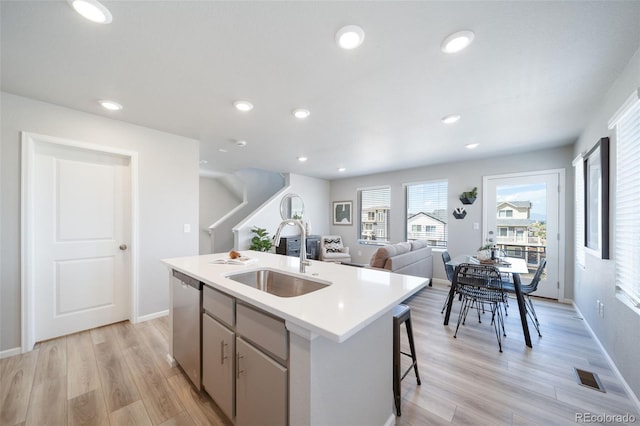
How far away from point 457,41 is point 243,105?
6.08 ft

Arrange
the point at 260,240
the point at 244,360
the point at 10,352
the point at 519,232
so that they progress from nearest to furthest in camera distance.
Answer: the point at 244,360 → the point at 10,352 → the point at 519,232 → the point at 260,240

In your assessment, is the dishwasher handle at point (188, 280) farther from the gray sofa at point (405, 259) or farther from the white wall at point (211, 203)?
the white wall at point (211, 203)

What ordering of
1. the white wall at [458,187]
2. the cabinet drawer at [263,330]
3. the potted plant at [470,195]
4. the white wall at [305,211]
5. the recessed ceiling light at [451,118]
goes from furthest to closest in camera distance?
1. the white wall at [305,211]
2. the potted plant at [470,195]
3. the white wall at [458,187]
4. the recessed ceiling light at [451,118]
5. the cabinet drawer at [263,330]

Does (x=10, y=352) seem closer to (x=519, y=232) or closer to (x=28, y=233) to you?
(x=28, y=233)

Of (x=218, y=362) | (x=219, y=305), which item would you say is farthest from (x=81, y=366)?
(x=219, y=305)

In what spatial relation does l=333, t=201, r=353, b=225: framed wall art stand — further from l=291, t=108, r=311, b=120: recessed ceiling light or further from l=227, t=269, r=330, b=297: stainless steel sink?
l=227, t=269, r=330, b=297: stainless steel sink

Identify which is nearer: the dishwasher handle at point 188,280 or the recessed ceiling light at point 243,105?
the dishwasher handle at point 188,280

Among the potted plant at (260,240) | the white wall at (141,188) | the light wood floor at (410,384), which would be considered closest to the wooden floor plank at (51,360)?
the light wood floor at (410,384)

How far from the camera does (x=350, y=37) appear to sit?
4.72ft

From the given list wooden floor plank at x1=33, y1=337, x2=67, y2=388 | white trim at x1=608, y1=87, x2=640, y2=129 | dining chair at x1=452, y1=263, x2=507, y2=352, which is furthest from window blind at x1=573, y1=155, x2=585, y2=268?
wooden floor plank at x1=33, y1=337, x2=67, y2=388

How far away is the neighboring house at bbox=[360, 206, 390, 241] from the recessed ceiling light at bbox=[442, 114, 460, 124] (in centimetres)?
336

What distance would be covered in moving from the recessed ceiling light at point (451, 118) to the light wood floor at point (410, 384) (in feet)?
7.89

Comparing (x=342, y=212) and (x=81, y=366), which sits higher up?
(x=342, y=212)

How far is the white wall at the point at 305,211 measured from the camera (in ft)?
16.9
